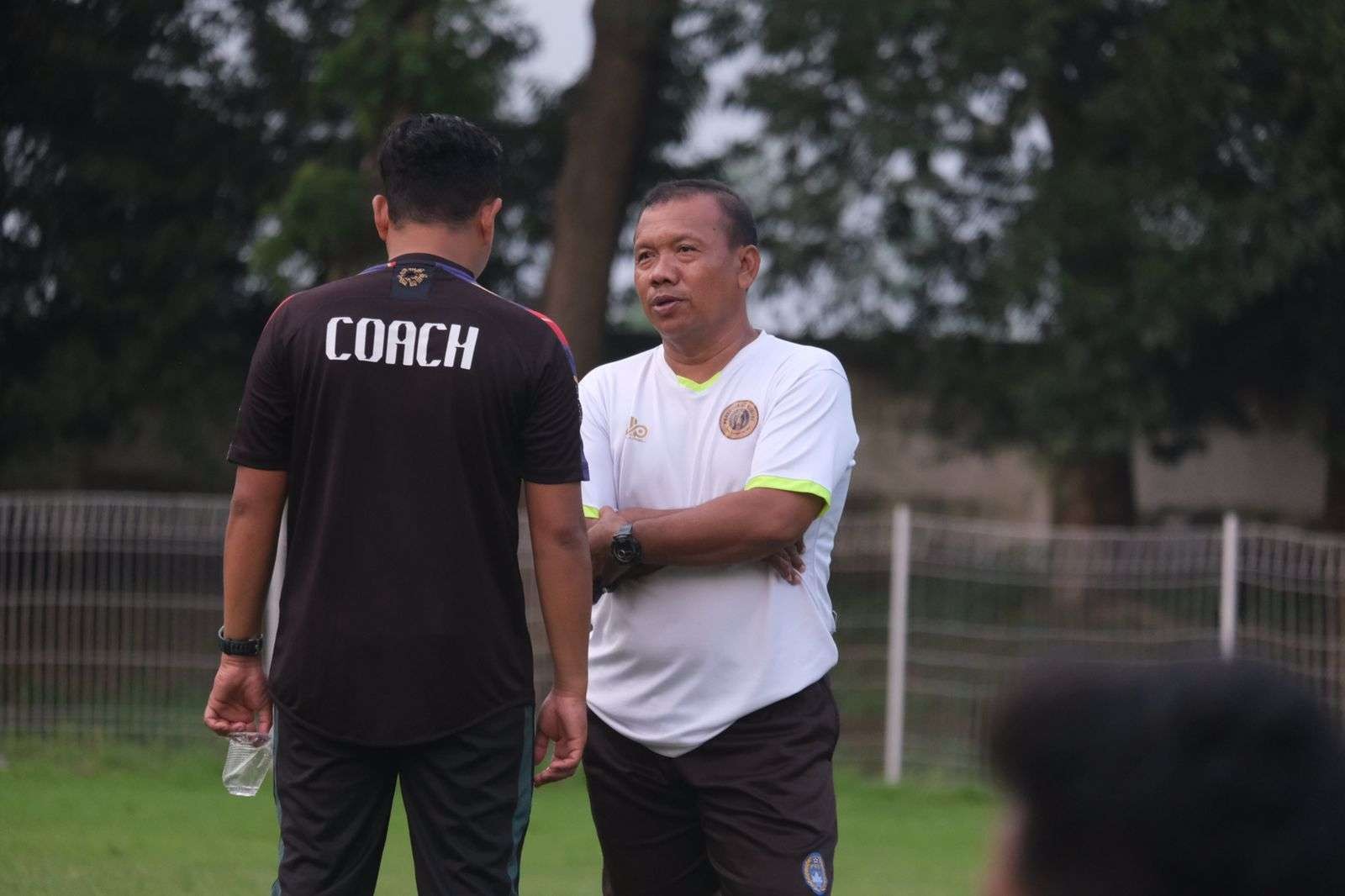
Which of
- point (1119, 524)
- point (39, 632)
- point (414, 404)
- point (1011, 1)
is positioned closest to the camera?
point (414, 404)

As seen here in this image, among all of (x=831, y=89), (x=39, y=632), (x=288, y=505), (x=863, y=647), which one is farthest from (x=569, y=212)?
(x=288, y=505)

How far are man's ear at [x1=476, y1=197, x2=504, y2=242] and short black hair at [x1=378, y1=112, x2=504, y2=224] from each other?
0.06ft

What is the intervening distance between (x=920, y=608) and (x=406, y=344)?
736cm

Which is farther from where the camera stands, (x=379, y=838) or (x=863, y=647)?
(x=863, y=647)

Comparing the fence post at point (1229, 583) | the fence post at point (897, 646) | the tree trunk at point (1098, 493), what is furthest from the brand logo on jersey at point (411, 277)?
the tree trunk at point (1098, 493)

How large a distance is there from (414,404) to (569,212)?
33.1 ft

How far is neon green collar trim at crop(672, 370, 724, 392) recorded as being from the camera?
3.69 metres

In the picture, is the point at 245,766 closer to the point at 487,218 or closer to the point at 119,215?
the point at 487,218

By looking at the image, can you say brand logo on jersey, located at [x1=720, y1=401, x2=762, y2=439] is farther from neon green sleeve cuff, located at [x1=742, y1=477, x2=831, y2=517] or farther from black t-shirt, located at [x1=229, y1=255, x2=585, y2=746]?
black t-shirt, located at [x1=229, y1=255, x2=585, y2=746]

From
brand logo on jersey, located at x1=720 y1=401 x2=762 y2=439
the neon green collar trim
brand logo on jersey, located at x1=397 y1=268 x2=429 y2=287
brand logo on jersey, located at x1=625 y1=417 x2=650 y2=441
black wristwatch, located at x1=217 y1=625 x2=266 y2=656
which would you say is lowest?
black wristwatch, located at x1=217 y1=625 x2=266 y2=656

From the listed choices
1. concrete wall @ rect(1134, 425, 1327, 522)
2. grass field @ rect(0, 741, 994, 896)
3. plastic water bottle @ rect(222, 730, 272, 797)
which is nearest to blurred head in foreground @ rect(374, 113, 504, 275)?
plastic water bottle @ rect(222, 730, 272, 797)

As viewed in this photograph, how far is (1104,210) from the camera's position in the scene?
1295 centimetres

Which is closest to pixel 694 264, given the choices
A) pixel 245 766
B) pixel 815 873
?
pixel 815 873

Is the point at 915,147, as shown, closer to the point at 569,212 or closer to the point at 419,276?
the point at 569,212
